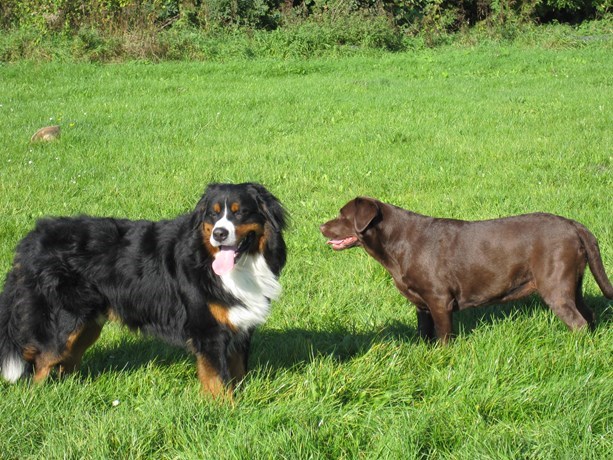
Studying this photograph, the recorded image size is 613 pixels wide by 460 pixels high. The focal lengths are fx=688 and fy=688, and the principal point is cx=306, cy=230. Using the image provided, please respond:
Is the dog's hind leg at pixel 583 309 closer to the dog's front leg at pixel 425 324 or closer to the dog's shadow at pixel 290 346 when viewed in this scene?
the dog's shadow at pixel 290 346

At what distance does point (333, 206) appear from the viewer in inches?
308

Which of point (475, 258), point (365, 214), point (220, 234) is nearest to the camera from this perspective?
point (220, 234)

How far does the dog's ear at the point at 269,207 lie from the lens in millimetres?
4055

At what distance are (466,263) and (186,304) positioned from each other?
2032mm

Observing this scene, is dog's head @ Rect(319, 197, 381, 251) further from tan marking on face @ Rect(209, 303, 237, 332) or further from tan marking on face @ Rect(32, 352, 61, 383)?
tan marking on face @ Rect(32, 352, 61, 383)

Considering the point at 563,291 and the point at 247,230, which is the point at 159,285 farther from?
the point at 563,291

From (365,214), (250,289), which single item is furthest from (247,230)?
(365,214)

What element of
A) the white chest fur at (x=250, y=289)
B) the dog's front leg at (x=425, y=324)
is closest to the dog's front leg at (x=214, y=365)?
the white chest fur at (x=250, y=289)

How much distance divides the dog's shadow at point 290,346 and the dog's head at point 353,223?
0.68m

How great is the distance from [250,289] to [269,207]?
1.62 feet

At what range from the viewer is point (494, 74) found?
17.2 metres

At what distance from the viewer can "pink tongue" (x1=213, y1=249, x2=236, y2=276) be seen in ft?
12.6

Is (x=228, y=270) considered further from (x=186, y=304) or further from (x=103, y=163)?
(x=103, y=163)

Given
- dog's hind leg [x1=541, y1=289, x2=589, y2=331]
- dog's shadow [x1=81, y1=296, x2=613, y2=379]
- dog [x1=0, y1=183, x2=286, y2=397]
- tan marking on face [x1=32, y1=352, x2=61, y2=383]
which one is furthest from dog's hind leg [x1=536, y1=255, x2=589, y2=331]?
tan marking on face [x1=32, y1=352, x2=61, y2=383]
